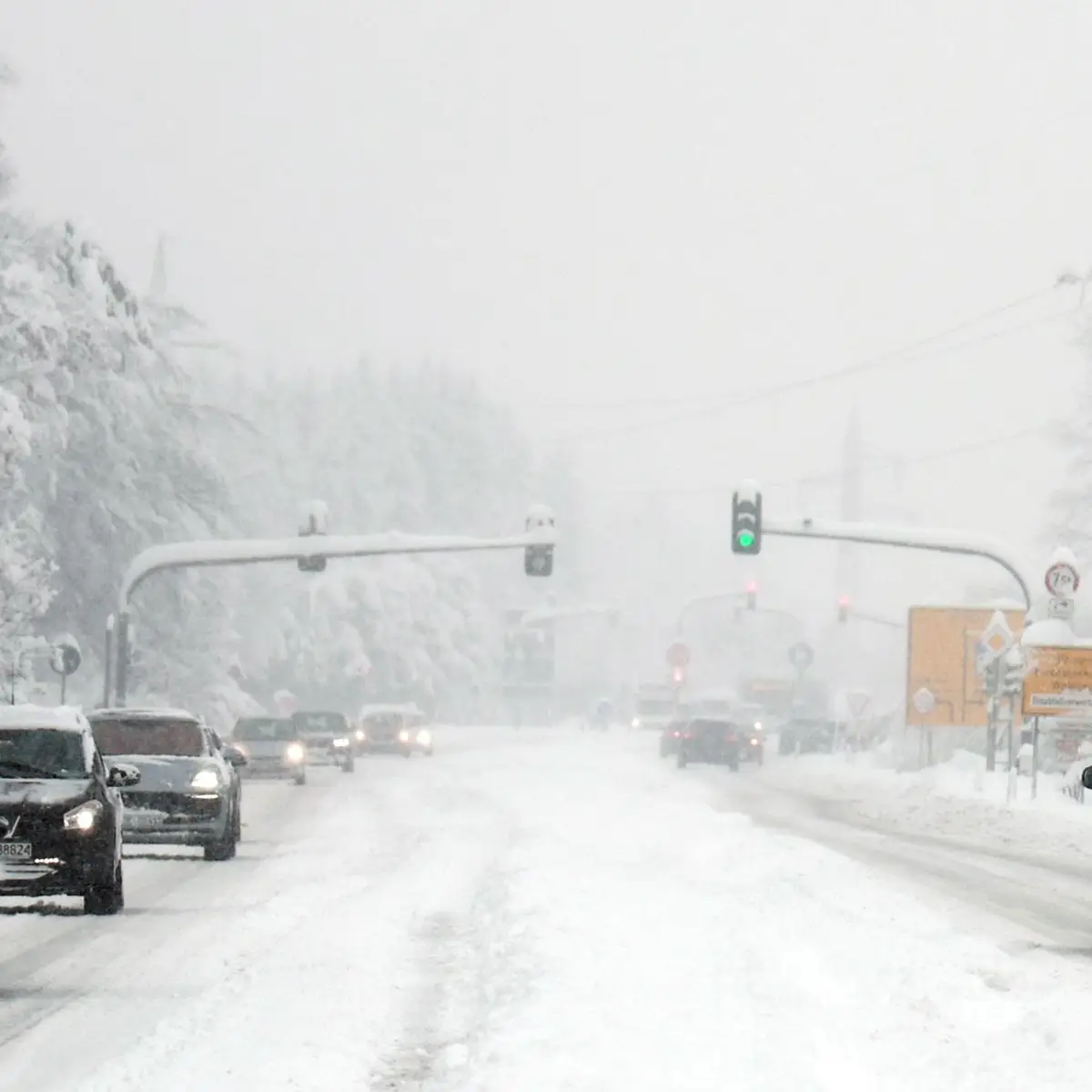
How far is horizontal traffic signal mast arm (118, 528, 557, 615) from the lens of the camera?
49.1m

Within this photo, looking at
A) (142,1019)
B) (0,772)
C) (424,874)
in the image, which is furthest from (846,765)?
(142,1019)

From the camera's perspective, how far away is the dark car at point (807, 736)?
88875 mm

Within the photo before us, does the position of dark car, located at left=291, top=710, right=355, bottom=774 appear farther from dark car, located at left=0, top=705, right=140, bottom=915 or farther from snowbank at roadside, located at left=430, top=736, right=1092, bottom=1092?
dark car, located at left=0, top=705, right=140, bottom=915

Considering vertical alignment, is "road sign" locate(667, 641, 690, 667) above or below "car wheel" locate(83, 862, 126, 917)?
above

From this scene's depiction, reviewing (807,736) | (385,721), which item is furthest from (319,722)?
(807,736)

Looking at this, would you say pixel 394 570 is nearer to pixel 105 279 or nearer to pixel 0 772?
pixel 105 279

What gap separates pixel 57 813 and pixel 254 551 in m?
32.2

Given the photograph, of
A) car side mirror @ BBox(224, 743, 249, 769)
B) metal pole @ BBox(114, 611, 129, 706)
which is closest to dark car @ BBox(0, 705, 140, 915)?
car side mirror @ BBox(224, 743, 249, 769)

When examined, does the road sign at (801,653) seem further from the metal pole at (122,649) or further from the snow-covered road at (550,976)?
the snow-covered road at (550,976)

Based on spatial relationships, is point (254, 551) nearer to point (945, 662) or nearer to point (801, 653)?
point (945, 662)

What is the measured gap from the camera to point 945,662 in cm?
5734

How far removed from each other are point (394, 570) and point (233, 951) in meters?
89.7

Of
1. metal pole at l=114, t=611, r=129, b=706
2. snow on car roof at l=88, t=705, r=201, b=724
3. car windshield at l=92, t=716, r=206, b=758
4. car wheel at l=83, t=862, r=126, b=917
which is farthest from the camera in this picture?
metal pole at l=114, t=611, r=129, b=706

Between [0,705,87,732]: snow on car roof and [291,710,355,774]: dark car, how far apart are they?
1525 inches
